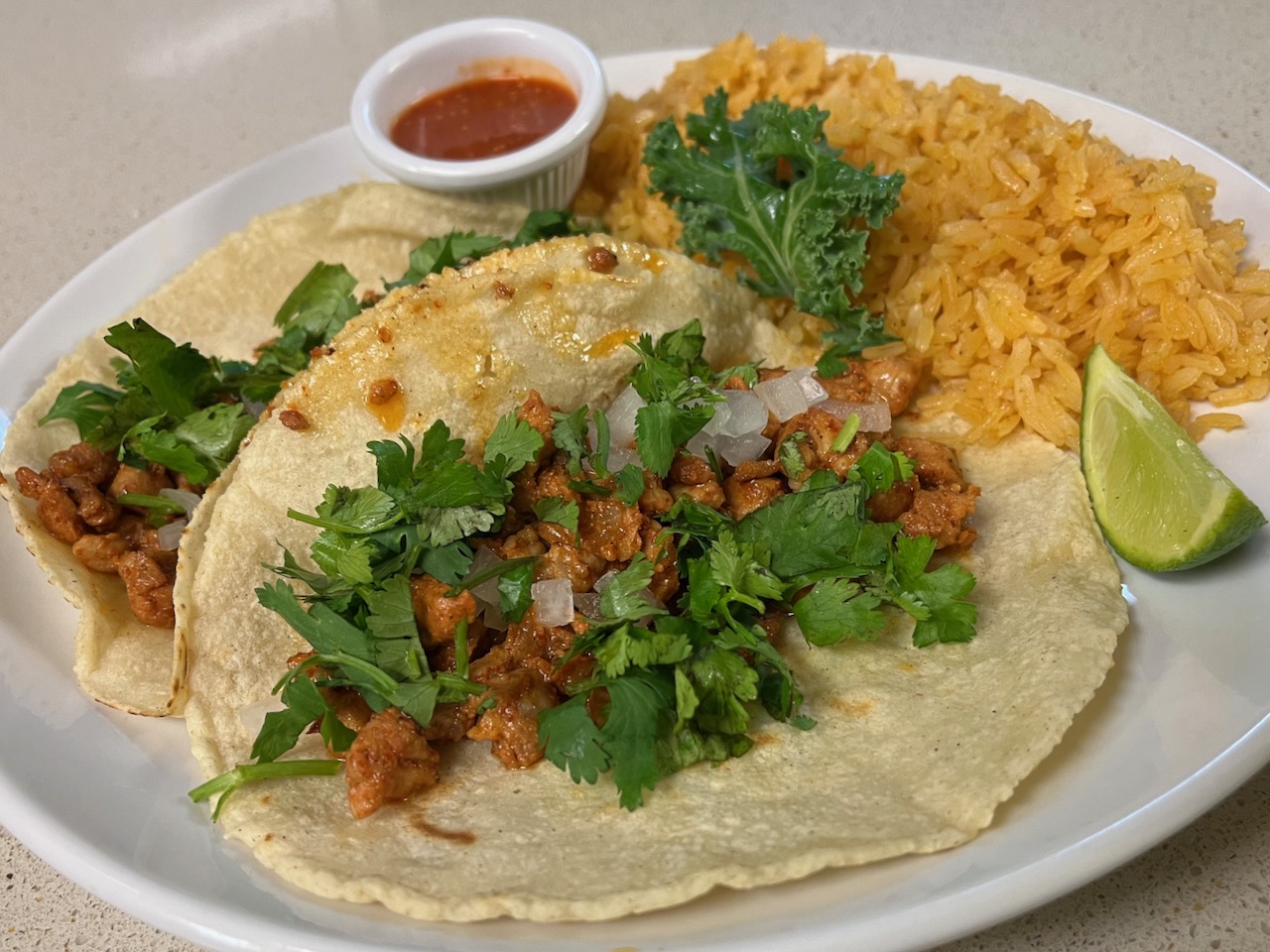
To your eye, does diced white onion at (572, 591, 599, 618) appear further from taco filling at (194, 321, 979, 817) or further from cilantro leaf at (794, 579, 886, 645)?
cilantro leaf at (794, 579, 886, 645)

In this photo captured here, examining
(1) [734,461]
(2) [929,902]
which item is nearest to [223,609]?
(1) [734,461]

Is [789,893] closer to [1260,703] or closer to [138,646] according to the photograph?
[1260,703]

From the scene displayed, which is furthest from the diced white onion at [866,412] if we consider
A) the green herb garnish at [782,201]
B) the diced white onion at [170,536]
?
the diced white onion at [170,536]

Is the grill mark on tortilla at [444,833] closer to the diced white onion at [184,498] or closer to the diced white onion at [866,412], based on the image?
the diced white onion at [184,498]

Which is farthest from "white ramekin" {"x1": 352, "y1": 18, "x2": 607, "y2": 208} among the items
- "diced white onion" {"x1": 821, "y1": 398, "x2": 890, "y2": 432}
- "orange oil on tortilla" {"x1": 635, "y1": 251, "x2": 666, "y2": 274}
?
"diced white onion" {"x1": 821, "y1": 398, "x2": 890, "y2": 432}

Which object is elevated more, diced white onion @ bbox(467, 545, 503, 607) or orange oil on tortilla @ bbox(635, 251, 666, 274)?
orange oil on tortilla @ bbox(635, 251, 666, 274)

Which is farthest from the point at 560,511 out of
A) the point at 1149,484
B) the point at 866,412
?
the point at 1149,484

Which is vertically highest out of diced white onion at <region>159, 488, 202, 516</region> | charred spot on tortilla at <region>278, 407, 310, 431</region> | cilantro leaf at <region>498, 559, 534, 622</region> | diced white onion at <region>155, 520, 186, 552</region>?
charred spot on tortilla at <region>278, 407, 310, 431</region>
